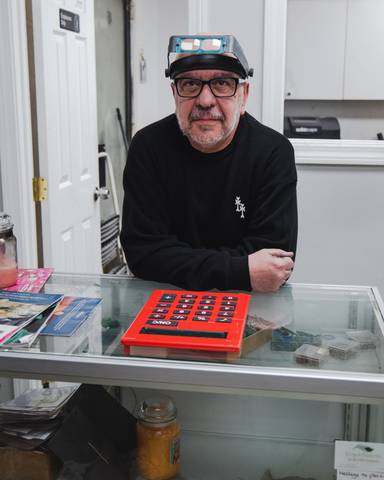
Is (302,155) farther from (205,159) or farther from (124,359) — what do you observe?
(124,359)

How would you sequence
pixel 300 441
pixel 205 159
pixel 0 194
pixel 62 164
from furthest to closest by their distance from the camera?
pixel 62 164, pixel 0 194, pixel 205 159, pixel 300 441

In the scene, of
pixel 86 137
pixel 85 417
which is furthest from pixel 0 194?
pixel 85 417

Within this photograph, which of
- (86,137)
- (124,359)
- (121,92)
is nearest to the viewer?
(124,359)

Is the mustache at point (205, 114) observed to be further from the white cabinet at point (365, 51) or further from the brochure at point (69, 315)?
the white cabinet at point (365, 51)

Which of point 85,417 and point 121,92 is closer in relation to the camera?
point 85,417

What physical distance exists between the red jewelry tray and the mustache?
0.60m

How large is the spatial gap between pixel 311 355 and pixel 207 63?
0.83m

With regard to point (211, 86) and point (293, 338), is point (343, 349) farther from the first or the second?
point (211, 86)

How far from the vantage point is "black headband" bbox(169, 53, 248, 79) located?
1.26 metres

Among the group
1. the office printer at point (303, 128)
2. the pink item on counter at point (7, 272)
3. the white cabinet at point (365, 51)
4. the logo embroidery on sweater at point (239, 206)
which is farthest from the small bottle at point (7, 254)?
the white cabinet at point (365, 51)

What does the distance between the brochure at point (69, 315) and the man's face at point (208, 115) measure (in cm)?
62

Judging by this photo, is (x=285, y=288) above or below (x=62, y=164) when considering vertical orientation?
below

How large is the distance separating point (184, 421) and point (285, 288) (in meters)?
0.41

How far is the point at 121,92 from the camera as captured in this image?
13.5 feet
